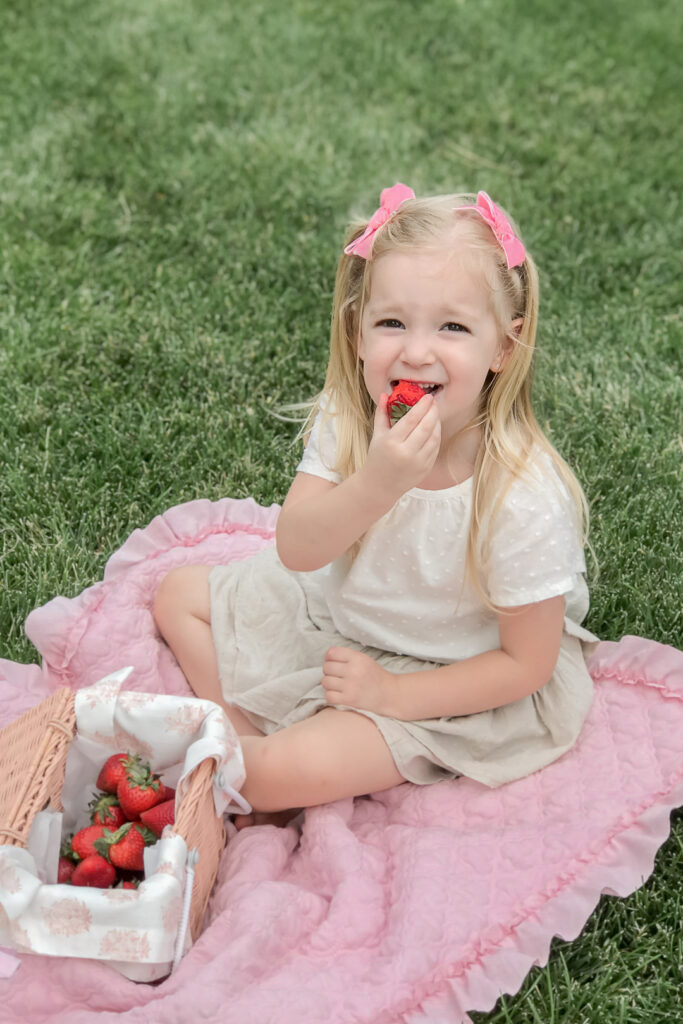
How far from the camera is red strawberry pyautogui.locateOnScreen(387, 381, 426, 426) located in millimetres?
1662

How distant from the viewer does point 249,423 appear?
2.79m

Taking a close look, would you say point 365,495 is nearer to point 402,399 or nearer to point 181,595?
point 402,399

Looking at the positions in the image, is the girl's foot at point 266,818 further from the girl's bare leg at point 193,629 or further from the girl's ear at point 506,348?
the girl's ear at point 506,348

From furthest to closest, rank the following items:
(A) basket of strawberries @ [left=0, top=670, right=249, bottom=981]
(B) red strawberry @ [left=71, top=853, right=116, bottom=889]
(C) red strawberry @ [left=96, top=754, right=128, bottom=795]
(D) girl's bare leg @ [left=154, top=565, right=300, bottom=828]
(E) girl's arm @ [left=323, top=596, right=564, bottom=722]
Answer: (D) girl's bare leg @ [left=154, top=565, right=300, bottom=828], (E) girl's arm @ [left=323, top=596, right=564, bottom=722], (C) red strawberry @ [left=96, top=754, right=128, bottom=795], (B) red strawberry @ [left=71, top=853, right=116, bottom=889], (A) basket of strawberries @ [left=0, top=670, right=249, bottom=981]

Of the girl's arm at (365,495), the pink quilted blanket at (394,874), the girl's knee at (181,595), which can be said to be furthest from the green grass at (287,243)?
the girl's arm at (365,495)

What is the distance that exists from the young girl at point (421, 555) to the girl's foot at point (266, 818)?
0.01 metres

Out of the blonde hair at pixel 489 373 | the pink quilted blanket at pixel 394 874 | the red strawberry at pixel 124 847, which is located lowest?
the pink quilted blanket at pixel 394 874

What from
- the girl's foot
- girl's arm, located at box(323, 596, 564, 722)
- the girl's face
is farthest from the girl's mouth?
the girl's foot

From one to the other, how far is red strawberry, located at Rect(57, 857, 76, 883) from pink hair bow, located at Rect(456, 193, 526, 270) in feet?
3.71

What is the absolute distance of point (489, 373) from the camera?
74.9 inches

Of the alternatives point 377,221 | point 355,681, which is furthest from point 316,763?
point 377,221

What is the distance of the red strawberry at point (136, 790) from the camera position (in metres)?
1.74

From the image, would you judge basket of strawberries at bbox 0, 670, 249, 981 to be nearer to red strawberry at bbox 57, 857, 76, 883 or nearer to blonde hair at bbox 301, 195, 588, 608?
red strawberry at bbox 57, 857, 76, 883

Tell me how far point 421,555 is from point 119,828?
66 centimetres
